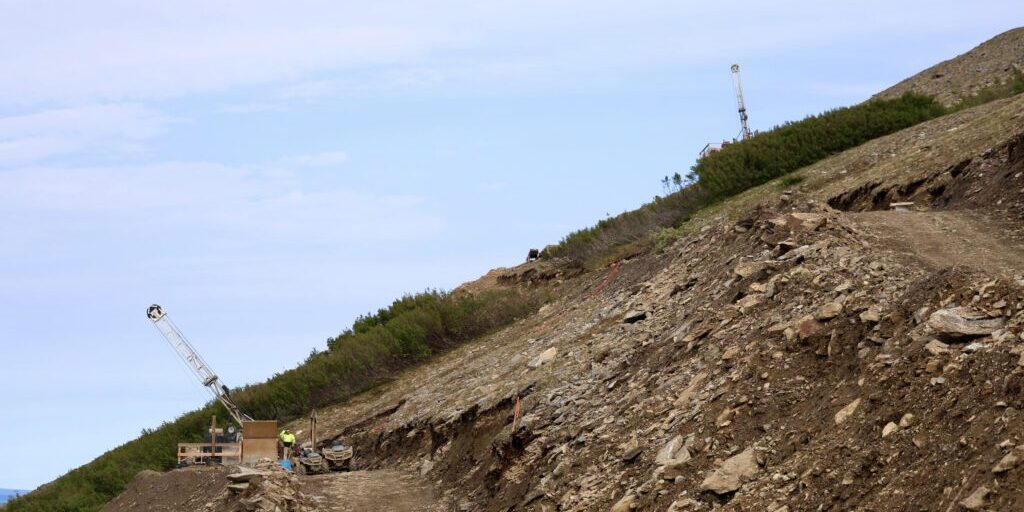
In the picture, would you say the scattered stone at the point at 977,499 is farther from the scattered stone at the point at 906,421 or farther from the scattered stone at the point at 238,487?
the scattered stone at the point at 238,487

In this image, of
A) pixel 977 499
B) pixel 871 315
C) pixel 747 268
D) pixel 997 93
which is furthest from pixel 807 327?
pixel 997 93

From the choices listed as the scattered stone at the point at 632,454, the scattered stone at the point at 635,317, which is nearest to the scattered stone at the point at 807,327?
the scattered stone at the point at 632,454

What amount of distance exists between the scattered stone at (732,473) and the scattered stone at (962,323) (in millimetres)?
2324

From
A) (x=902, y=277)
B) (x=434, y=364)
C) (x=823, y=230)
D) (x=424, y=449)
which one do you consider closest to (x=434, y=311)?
(x=434, y=364)

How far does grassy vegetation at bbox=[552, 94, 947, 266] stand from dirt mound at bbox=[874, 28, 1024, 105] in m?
4.72

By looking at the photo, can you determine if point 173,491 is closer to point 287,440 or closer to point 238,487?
point 287,440

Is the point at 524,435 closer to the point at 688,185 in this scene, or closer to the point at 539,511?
the point at 539,511

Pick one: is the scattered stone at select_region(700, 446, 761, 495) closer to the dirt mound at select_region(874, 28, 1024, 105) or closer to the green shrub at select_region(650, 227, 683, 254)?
the green shrub at select_region(650, 227, 683, 254)

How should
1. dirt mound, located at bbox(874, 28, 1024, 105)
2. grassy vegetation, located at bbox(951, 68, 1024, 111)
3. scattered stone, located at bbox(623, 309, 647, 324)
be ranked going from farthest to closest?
1. dirt mound, located at bbox(874, 28, 1024, 105)
2. grassy vegetation, located at bbox(951, 68, 1024, 111)
3. scattered stone, located at bbox(623, 309, 647, 324)

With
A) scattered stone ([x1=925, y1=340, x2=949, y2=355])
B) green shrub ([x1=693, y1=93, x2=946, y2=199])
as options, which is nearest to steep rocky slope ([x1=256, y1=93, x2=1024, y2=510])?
scattered stone ([x1=925, y1=340, x2=949, y2=355])

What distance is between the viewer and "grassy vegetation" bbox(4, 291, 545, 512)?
37312 mm

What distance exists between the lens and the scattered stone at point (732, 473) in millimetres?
13438

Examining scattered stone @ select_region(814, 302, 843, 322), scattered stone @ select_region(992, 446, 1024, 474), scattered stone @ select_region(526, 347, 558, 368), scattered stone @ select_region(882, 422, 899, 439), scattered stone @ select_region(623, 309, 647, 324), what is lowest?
scattered stone @ select_region(992, 446, 1024, 474)

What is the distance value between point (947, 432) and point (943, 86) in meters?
36.3
